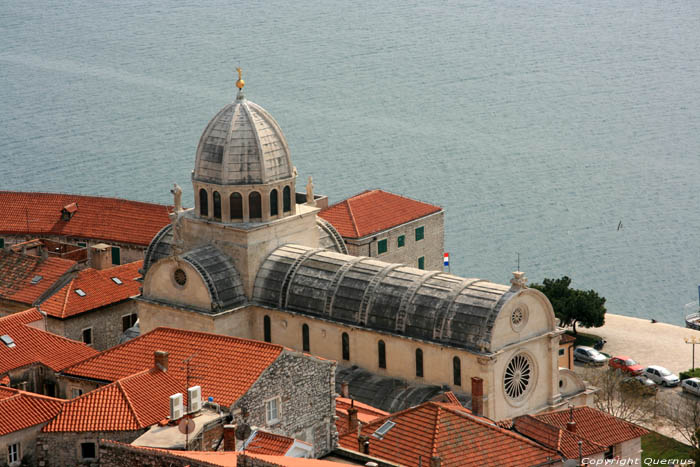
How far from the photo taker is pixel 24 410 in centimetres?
4062

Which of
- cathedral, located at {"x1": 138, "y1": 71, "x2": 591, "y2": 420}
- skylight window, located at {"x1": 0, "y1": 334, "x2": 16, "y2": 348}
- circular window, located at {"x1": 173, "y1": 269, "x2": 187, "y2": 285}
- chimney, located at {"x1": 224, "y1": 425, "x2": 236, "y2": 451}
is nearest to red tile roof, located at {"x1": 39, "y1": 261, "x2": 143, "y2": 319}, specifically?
cathedral, located at {"x1": 138, "y1": 71, "x2": 591, "y2": 420}

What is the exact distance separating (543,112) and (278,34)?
119ft

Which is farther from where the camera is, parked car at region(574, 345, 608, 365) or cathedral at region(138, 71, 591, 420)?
parked car at region(574, 345, 608, 365)

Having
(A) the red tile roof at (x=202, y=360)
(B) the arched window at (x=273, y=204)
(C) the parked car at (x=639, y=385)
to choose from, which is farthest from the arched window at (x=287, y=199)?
(C) the parked car at (x=639, y=385)

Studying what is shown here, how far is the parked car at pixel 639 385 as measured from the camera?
2645 inches

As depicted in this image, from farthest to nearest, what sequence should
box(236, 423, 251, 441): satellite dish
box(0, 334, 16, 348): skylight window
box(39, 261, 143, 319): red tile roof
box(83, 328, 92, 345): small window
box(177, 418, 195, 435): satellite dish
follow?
box(83, 328, 92, 345): small window → box(39, 261, 143, 319): red tile roof → box(0, 334, 16, 348): skylight window → box(177, 418, 195, 435): satellite dish → box(236, 423, 251, 441): satellite dish

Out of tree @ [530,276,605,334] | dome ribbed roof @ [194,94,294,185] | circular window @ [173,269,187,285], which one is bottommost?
tree @ [530,276,605,334]

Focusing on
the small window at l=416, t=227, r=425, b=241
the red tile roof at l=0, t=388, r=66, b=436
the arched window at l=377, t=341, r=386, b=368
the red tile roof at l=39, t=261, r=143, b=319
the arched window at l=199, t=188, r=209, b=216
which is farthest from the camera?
the small window at l=416, t=227, r=425, b=241

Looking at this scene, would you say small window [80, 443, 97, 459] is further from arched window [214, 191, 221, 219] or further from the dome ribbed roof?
arched window [214, 191, 221, 219]

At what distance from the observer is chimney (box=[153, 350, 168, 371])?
143ft

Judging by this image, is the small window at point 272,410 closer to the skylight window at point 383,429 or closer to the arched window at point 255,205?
the skylight window at point 383,429

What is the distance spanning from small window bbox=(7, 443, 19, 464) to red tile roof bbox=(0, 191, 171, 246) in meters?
38.4

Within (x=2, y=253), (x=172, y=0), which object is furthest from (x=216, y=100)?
(x=2, y=253)

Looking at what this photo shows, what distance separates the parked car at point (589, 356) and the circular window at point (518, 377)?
2237 centimetres
